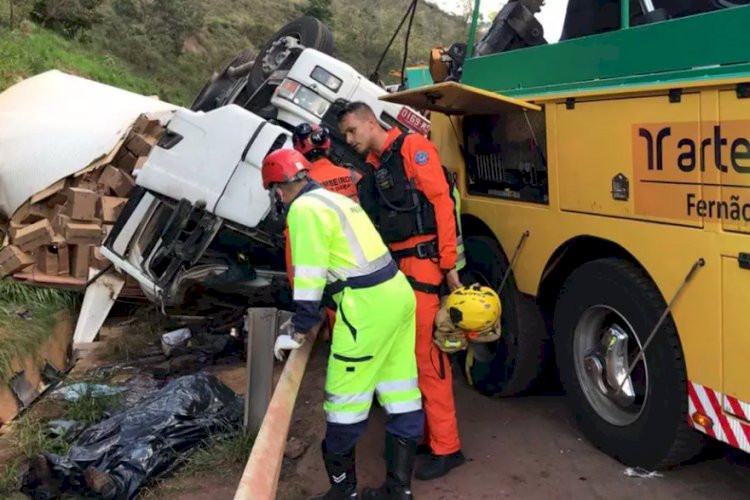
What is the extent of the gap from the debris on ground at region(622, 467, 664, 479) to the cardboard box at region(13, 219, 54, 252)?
588 cm

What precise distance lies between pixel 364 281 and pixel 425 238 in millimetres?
692

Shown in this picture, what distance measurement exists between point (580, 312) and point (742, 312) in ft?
3.29

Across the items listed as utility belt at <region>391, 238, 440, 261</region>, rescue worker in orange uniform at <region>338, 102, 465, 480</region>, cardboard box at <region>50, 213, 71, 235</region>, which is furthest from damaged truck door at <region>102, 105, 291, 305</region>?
utility belt at <region>391, 238, 440, 261</region>

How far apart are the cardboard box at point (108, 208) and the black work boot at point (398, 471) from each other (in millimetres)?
5019

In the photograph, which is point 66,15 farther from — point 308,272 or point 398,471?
point 398,471

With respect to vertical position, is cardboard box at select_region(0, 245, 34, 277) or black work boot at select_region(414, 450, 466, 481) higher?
cardboard box at select_region(0, 245, 34, 277)

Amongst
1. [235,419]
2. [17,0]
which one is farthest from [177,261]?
[17,0]

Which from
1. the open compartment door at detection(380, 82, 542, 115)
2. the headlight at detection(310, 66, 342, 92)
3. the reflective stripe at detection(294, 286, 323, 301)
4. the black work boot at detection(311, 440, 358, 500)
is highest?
the headlight at detection(310, 66, 342, 92)

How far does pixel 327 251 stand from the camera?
316cm

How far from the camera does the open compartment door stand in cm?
374

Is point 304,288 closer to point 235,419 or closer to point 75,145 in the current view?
point 235,419

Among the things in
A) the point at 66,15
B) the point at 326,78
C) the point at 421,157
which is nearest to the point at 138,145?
the point at 326,78

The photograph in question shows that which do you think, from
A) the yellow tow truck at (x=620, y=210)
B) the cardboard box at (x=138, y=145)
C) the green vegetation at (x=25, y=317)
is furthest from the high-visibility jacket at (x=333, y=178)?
the cardboard box at (x=138, y=145)

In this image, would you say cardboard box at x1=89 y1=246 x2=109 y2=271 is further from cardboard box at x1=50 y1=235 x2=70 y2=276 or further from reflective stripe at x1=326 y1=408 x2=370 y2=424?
reflective stripe at x1=326 y1=408 x2=370 y2=424
